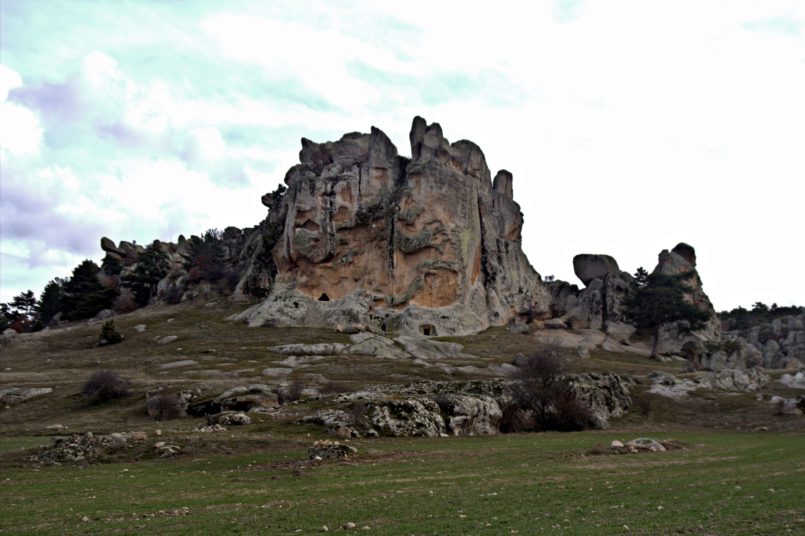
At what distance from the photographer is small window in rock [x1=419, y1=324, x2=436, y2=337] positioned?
10331 cm

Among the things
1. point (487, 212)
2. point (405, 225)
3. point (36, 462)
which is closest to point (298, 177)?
point (405, 225)

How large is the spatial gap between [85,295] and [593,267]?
97744 mm

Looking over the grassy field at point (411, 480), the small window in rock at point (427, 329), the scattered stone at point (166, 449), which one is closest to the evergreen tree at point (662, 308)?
the small window in rock at point (427, 329)

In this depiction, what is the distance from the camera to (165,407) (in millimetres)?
49188

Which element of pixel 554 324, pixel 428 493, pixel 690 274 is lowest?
pixel 428 493

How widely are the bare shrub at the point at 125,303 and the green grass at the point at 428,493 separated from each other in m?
107

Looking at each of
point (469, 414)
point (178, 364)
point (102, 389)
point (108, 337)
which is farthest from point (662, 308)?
point (108, 337)

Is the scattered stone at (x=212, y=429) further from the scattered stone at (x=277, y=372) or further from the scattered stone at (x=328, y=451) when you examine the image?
the scattered stone at (x=277, y=372)

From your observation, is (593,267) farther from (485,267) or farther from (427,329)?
(427,329)

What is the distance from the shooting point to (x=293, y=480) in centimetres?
2348

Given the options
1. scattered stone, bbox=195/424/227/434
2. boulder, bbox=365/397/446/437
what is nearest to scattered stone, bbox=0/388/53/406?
scattered stone, bbox=195/424/227/434

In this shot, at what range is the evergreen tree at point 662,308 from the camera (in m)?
101

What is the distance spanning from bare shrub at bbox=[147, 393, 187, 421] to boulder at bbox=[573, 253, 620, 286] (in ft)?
314

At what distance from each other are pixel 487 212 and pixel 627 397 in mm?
70452
